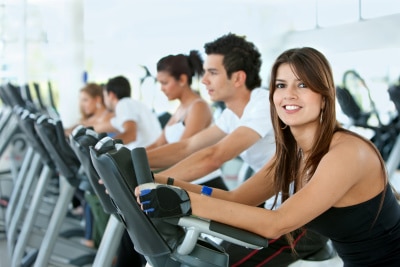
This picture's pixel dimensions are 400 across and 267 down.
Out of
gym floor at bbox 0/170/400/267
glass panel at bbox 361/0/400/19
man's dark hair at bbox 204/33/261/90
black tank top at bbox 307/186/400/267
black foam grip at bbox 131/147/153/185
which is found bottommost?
gym floor at bbox 0/170/400/267

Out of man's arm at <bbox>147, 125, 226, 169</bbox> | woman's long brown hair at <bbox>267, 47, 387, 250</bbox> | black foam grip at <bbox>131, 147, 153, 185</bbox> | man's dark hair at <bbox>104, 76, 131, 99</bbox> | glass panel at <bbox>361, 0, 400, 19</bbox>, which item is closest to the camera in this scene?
black foam grip at <bbox>131, 147, 153, 185</bbox>

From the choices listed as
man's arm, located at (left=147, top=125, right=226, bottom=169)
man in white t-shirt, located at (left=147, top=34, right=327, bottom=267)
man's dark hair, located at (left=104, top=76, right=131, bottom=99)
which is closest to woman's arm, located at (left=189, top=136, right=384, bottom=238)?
man in white t-shirt, located at (left=147, top=34, right=327, bottom=267)

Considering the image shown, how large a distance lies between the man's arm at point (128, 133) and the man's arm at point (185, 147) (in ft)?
3.43

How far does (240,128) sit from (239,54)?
0.88ft

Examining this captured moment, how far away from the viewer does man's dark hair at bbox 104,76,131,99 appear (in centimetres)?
388

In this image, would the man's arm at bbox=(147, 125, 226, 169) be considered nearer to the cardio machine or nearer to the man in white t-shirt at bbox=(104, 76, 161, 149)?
the cardio machine

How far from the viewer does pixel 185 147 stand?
8.08ft

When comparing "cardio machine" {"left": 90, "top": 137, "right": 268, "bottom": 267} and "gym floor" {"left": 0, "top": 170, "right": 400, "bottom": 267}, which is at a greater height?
"cardio machine" {"left": 90, "top": 137, "right": 268, "bottom": 267}

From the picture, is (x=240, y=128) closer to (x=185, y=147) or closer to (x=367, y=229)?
(x=185, y=147)

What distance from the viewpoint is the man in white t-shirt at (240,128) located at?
1.96m

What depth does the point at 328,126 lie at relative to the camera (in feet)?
4.84

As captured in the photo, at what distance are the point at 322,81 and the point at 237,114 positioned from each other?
0.88 meters

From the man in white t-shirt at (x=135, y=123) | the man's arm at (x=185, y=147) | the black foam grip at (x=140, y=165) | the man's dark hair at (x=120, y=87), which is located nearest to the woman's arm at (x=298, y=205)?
the black foam grip at (x=140, y=165)

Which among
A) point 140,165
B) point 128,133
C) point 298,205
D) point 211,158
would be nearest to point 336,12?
point 211,158
